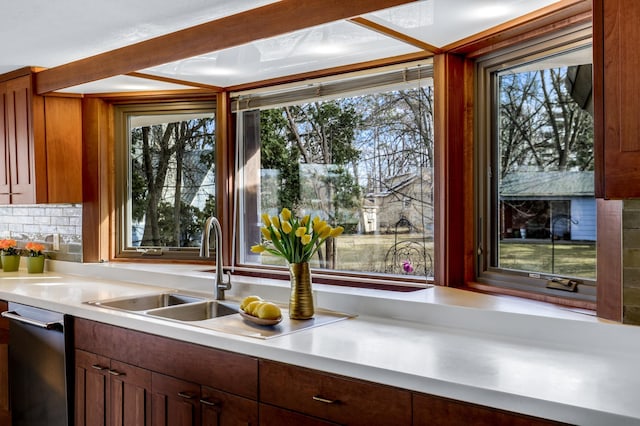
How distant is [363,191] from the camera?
2.96 m

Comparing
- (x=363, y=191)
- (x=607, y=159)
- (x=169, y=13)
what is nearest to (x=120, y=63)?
(x=169, y=13)

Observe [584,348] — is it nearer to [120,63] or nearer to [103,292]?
[103,292]

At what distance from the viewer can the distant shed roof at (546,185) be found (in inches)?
85.0

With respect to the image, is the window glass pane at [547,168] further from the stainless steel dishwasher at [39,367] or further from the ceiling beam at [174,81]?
the stainless steel dishwasher at [39,367]

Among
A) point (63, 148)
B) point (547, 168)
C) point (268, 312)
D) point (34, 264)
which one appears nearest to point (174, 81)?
point (63, 148)

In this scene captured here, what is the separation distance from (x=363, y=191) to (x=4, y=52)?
212 centimetres

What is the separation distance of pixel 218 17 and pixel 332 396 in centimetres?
172

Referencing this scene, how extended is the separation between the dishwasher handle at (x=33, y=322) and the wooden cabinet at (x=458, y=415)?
186 cm

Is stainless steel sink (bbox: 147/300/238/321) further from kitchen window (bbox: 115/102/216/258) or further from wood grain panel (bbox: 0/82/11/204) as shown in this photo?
wood grain panel (bbox: 0/82/11/204)

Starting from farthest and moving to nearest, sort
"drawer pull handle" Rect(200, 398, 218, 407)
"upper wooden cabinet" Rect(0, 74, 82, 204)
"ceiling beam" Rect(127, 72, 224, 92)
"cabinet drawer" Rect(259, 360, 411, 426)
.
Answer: "upper wooden cabinet" Rect(0, 74, 82, 204)
"ceiling beam" Rect(127, 72, 224, 92)
"drawer pull handle" Rect(200, 398, 218, 407)
"cabinet drawer" Rect(259, 360, 411, 426)

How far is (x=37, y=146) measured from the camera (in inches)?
141

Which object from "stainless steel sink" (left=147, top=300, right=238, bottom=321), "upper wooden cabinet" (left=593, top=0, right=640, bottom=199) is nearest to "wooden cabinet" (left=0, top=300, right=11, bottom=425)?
"stainless steel sink" (left=147, top=300, right=238, bottom=321)

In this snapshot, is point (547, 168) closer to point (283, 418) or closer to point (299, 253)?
point (299, 253)

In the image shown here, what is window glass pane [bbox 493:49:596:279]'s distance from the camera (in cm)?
216
